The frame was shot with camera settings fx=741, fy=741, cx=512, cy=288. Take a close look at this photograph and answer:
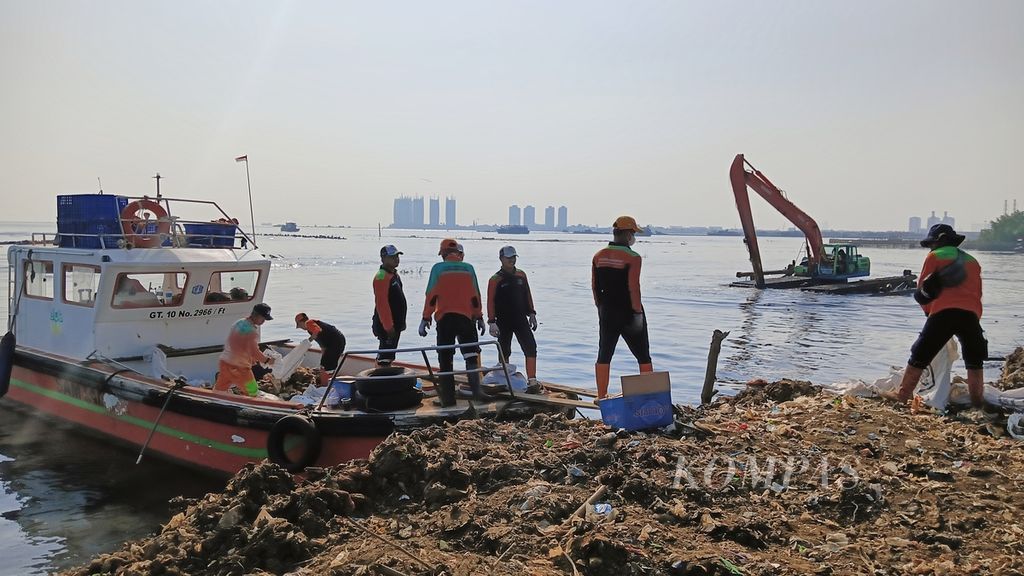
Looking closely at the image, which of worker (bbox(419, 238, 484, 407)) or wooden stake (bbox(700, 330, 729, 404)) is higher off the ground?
worker (bbox(419, 238, 484, 407))

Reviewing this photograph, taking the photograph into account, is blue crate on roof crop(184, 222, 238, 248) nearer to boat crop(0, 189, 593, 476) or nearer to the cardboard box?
boat crop(0, 189, 593, 476)

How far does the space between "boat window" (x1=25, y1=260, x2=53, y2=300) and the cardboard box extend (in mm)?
8392

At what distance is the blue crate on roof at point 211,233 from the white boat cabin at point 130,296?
0.19 m

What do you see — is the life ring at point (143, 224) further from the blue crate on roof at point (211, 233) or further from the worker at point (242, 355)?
the worker at point (242, 355)

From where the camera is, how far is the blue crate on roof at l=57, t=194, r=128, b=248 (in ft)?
31.5

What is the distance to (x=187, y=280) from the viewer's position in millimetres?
9664

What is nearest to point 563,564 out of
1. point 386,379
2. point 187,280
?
point 386,379

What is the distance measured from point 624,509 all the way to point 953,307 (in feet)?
12.9

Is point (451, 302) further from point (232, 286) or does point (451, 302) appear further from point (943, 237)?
point (943, 237)

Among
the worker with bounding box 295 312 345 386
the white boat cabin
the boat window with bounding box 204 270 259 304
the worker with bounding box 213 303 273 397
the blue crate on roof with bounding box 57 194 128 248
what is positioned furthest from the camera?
the boat window with bounding box 204 270 259 304

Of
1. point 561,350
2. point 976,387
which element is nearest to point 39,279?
point 561,350

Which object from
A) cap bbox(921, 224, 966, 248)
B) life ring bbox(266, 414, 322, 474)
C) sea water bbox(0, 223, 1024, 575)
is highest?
cap bbox(921, 224, 966, 248)

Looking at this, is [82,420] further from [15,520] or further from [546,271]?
[546,271]

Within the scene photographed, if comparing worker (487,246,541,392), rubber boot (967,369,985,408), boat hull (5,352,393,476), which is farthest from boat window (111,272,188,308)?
rubber boot (967,369,985,408)
